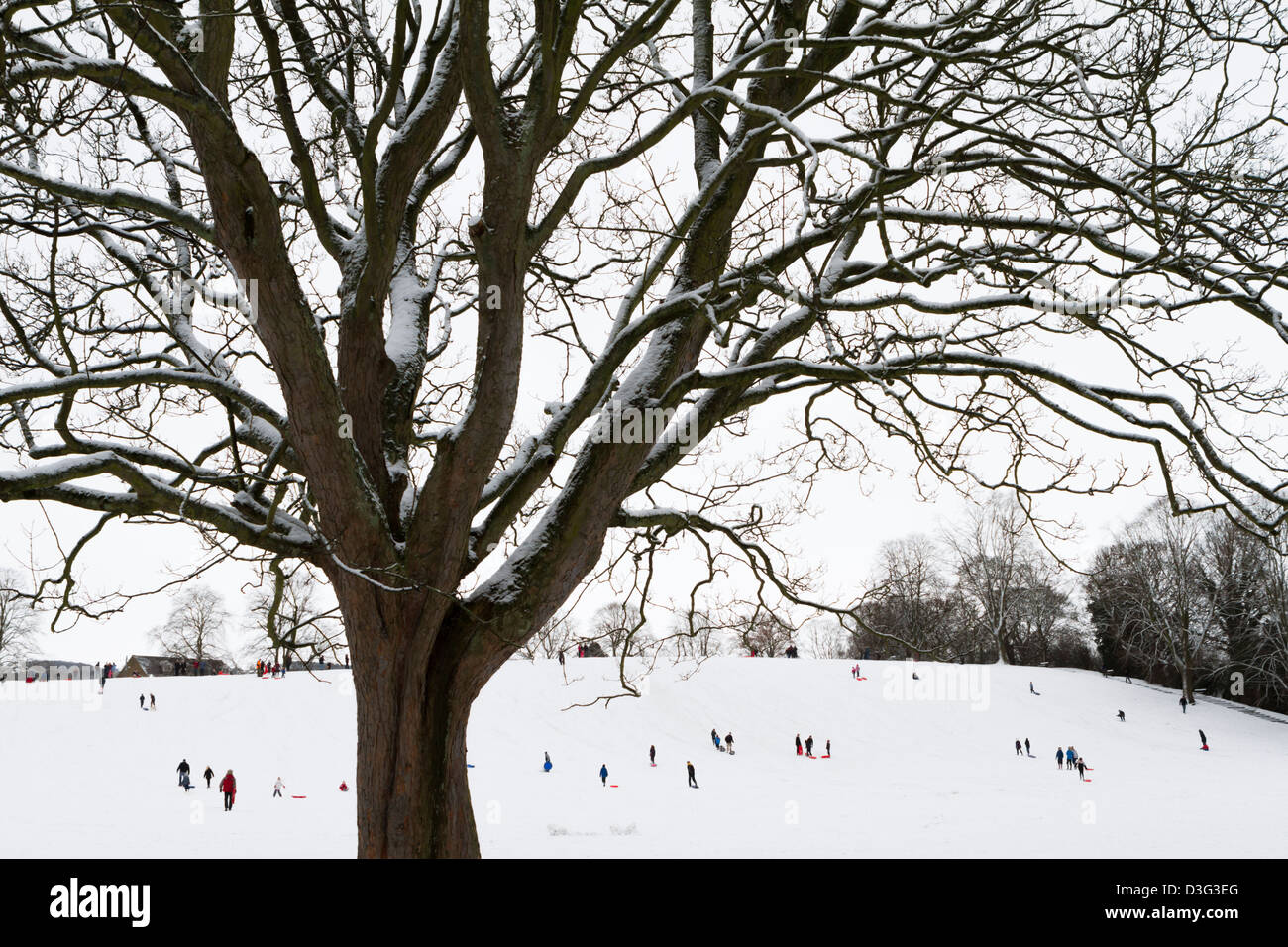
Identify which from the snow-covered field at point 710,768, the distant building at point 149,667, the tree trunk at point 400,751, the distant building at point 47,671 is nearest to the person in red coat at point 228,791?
the snow-covered field at point 710,768

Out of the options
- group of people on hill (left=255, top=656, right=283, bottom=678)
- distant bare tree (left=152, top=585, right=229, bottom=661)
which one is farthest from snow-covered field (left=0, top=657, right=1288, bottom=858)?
distant bare tree (left=152, top=585, right=229, bottom=661)

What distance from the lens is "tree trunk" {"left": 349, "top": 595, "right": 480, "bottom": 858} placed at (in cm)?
518

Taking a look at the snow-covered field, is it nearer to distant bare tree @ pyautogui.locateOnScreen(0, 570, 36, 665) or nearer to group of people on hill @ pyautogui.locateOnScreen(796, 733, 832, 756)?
group of people on hill @ pyautogui.locateOnScreen(796, 733, 832, 756)

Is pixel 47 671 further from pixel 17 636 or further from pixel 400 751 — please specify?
pixel 400 751

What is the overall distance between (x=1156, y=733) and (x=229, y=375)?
41879 millimetres

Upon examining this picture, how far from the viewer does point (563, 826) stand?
66.4ft

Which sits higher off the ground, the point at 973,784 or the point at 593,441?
the point at 593,441

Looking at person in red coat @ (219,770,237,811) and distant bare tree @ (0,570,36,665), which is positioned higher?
distant bare tree @ (0,570,36,665)

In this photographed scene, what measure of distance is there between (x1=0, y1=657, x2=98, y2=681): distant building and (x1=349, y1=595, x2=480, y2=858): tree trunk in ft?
172

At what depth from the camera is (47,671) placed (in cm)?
5925

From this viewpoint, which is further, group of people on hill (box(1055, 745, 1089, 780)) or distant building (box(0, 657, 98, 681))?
distant building (box(0, 657, 98, 681))

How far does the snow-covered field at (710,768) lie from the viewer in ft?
60.3
